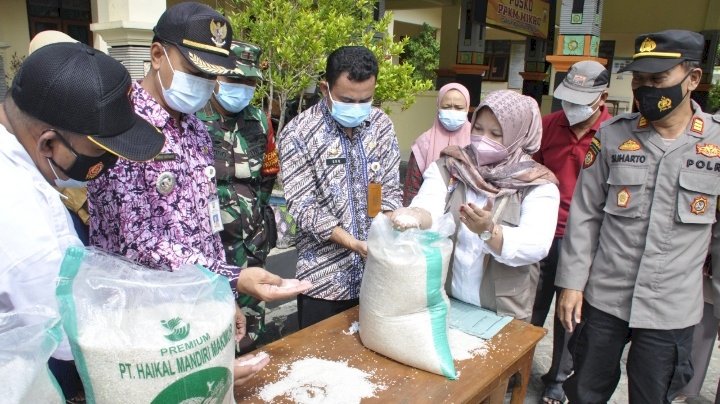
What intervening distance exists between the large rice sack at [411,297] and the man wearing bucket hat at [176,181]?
0.80 feet

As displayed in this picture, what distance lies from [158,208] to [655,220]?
1728 millimetres

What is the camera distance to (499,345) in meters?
1.70

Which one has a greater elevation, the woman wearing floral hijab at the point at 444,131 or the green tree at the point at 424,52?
the green tree at the point at 424,52

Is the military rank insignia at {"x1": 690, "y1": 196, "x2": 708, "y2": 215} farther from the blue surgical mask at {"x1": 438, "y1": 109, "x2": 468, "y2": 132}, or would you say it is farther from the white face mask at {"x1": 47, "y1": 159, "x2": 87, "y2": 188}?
the white face mask at {"x1": 47, "y1": 159, "x2": 87, "y2": 188}

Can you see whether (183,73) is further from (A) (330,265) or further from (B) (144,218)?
(A) (330,265)

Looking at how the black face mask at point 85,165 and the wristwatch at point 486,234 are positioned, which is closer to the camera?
the black face mask at point 85,165

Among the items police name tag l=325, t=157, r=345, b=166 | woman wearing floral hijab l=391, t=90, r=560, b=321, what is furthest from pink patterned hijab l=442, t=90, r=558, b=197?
police name tag l=325, t=157, r=345, b=166

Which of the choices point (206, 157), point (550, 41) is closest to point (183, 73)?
point (206, 157)

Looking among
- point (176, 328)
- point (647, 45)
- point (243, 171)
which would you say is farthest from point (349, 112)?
point (176, 328)

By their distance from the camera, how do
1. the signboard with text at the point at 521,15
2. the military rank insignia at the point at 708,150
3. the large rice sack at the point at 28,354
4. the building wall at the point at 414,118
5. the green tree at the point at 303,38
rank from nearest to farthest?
the large rice sack at the point at 28,354 < the military rank insignia at the point at 708,150 < the green tree at the point at 303,38 < the signboard with text at the point at 521,15 < the building wall at the point at 414,118

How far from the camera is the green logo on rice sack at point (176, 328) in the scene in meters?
0.96

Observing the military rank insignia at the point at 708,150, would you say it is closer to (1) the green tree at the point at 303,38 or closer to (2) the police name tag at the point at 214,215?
(2) the police name tag at the point at 214,215

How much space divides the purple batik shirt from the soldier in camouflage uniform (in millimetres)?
584

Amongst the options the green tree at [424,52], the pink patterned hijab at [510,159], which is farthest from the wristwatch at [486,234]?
the green tree at [424,52]
